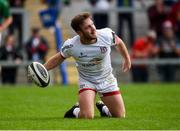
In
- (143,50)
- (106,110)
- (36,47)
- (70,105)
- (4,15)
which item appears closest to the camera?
(106,110)

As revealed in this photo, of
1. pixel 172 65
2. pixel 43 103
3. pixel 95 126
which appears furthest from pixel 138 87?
pixel 95 126

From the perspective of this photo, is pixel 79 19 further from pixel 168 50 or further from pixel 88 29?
pixel 168 50

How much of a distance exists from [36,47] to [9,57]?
93 centimetres

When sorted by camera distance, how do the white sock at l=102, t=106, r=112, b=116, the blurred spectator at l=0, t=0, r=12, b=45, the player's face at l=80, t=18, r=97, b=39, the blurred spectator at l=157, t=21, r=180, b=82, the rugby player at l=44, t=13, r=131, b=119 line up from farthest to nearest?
the blurred spectator at l=157, t=21, r=180, b=82 → the blurred spectator at l=0, t=0, r=12, b=45 → the white sock at l=102, t=106, r=112, b=116 → the rugby player at l=44, t=13, r=131, b=119 → the player's face at l=80, t=18, r=97, b=39

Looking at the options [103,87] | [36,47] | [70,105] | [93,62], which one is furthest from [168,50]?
[93,62]

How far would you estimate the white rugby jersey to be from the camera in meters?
12.5

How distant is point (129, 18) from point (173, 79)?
8.14 ft

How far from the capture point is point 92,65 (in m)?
12.6

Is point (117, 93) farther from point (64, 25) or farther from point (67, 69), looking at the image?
point (64, 25)

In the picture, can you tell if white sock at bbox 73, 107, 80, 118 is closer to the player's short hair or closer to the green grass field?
the green grass field

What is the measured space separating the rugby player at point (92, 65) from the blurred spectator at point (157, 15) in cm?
1248

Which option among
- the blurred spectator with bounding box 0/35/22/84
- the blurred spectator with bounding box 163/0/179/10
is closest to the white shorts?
the blurred spectator with bounding box 0/35/22/84

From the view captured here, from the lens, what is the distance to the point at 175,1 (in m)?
25.8

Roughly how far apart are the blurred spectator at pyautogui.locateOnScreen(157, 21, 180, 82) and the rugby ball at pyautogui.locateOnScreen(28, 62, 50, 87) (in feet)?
43.6
